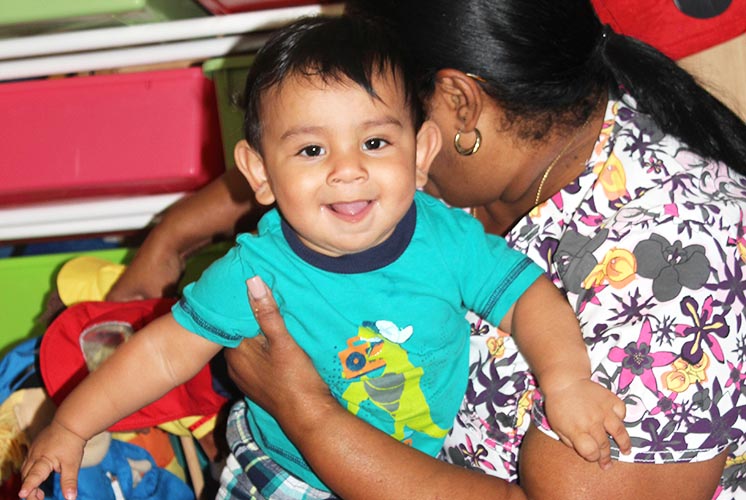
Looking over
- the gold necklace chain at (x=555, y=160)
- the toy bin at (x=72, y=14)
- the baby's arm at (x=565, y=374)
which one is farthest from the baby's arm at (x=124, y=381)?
the toy bin at (x=72, y=14)

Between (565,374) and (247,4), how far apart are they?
1.02m

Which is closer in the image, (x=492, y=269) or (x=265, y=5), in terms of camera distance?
(x=492, y=269)

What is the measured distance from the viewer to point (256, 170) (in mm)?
1107

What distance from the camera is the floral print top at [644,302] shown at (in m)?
1.03

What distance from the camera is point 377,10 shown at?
3.82 ft

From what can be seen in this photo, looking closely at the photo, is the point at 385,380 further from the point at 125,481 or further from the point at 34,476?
the point at 125,481

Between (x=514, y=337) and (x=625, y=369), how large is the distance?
0.51ft

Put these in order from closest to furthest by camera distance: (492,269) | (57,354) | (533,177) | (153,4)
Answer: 1. (492,269)
2. (533,177)
3. (57,354)
4. (153,4)

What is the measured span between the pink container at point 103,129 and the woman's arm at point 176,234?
13 centimetres

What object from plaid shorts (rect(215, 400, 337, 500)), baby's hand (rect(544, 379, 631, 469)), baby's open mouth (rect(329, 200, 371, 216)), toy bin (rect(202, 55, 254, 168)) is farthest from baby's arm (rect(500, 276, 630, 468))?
toy bin (rect(202, 55, 254, 168))

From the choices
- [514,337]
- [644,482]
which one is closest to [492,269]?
[514,337]

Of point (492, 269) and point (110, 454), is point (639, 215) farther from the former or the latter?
point (110, 454)

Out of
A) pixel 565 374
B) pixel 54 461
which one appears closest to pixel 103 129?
pixel 54 461

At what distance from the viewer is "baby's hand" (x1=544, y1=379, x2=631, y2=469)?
1009mm
